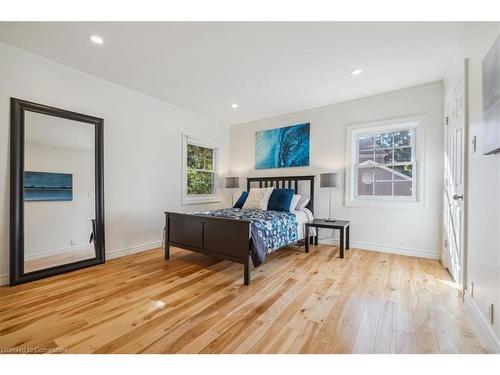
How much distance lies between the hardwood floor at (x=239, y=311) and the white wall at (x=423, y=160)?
579 mm

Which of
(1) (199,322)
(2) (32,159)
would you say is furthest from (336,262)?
(2) (32,159)

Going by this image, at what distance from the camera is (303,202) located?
3910 millimetres

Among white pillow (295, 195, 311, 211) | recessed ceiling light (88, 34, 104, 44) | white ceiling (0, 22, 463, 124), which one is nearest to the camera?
white ceiling (0, 22, 463, 124)

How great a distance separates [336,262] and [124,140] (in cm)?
346

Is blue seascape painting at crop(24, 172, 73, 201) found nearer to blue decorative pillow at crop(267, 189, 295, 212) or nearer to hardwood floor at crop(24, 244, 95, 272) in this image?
hardwood floor at crop(24, 244, 95, 272)

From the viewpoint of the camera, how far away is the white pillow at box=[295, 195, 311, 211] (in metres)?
3.86

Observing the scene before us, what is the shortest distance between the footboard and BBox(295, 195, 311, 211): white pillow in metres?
1.66

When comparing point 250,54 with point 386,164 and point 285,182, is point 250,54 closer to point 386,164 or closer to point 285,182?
point 285,182

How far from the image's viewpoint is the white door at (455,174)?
2.04 metres

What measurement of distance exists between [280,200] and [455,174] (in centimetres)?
217

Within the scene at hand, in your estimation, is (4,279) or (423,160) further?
(423,160)

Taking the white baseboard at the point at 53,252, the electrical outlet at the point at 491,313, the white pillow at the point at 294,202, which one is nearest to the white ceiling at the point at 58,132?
the white baseboard at the point at 53,252

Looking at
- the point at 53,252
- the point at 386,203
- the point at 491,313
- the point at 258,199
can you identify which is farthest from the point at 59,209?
the point at 386,203

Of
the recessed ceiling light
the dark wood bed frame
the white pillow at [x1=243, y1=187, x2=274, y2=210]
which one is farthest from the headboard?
the recessed ceiling light
